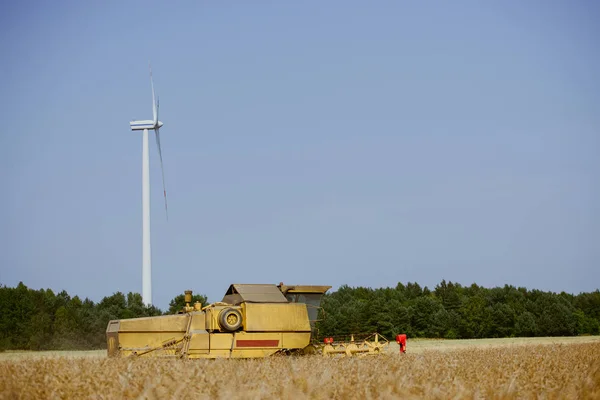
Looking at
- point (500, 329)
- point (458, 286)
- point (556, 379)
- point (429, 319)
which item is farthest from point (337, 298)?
point (556, 379)

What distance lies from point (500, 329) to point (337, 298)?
57.6ft

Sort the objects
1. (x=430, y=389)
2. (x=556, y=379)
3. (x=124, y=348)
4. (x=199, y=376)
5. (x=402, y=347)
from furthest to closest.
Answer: (x=402, y=347)
(x=124, y=348)
(x=556, y=379)
(x=199, y=376)
(x=430, y=389)

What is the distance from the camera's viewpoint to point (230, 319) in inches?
896

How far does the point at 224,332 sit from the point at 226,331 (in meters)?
0.07

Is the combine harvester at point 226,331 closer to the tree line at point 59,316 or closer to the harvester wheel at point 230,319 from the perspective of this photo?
the harvester wheel at point 230,319

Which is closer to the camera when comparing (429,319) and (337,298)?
Result: (429,319)

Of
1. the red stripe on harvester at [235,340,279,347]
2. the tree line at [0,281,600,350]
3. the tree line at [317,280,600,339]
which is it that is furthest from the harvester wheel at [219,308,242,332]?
the tree line at [317,280,600,339]

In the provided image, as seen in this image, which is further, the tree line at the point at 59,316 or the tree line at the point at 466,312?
the tree line at the point at 466,312

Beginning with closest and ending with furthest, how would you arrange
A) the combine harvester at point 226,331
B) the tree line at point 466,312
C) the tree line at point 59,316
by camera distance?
the combine harvester at point 226,331 → the tree line at point 59,316 → the tree line at point 466,312

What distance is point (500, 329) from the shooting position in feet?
254

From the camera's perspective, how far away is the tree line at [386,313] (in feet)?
196

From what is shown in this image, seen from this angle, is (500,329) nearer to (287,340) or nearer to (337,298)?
(337,298)

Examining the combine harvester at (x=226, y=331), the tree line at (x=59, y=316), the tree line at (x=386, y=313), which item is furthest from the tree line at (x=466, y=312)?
the combine harvester at (x=226, y=331)

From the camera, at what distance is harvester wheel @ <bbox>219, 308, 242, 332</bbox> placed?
22.6 meters
